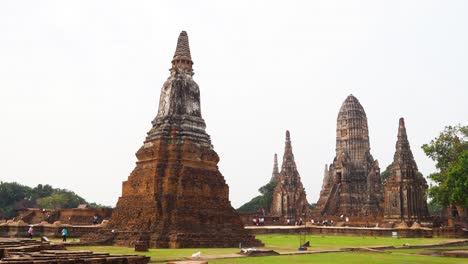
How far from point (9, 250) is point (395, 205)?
41520 millimetres

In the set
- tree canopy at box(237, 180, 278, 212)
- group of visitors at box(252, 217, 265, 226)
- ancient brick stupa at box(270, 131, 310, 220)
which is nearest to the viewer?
group of visitors at box(252, 217, 265, 226)

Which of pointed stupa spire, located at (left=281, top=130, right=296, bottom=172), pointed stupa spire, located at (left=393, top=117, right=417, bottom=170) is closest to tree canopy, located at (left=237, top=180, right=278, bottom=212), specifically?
pointed stupa spire, located at (left=281, top=130, right=296, bottom=172)

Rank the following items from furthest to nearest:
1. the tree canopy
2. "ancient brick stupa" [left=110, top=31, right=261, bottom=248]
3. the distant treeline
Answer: the tree canopy, the distant treeline, "ancient brick stupa" [left=110, top=31, right=261, bottom=248]

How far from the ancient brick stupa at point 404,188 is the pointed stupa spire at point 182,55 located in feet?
88.6

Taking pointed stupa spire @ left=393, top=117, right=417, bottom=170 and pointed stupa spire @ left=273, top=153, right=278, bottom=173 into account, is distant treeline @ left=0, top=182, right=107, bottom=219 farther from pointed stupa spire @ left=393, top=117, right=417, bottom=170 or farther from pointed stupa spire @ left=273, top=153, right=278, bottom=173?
pointed stupa spire @ left=393, top=117, right=417, bottom=170

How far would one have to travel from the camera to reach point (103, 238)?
25641mm

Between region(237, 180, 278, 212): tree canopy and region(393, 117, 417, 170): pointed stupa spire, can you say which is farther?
region(237, 180, 278, 212): tree canopy

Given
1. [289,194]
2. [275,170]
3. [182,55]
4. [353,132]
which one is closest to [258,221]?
[289,194]

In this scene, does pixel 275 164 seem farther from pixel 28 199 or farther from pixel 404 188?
pixel 404 188

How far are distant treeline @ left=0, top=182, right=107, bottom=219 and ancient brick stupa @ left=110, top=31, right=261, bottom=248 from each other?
47.6 m

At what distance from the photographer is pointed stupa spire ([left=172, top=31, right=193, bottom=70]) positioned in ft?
99.3

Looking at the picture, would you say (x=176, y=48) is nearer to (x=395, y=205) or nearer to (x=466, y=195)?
(x=466, y=195)

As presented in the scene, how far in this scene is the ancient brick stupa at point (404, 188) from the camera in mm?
48312

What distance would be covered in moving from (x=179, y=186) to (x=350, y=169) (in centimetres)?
4328
